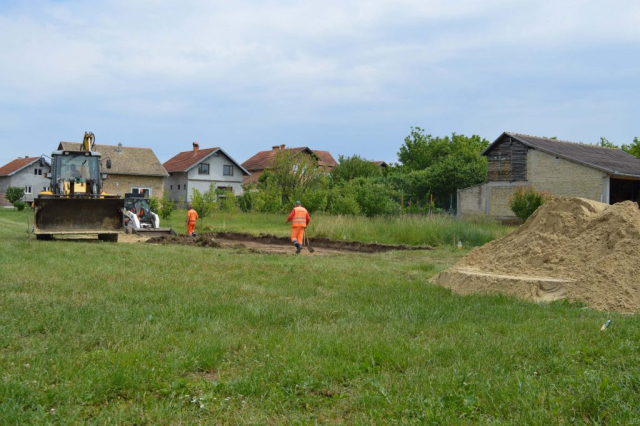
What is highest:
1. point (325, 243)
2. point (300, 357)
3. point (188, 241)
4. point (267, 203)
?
point (267, 203)

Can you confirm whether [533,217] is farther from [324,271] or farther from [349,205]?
[349,205]

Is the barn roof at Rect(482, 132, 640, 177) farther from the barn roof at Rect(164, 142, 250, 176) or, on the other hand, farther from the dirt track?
the barn roof at Rect(164, 142, 250, 176)

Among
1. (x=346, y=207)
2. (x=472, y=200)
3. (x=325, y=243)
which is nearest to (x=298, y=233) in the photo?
(x=325, y=243)

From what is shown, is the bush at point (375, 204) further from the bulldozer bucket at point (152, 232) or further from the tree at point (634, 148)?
the tree at point (634, 148)

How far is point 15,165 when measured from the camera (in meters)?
76.4

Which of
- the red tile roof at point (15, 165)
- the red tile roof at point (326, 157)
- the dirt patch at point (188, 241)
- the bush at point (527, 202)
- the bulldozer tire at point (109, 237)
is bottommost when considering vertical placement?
the dirt patch at point (188, 241)

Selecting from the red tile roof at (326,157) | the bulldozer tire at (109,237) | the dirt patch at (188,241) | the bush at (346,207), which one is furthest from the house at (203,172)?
the bulldozer tire at (109,237)

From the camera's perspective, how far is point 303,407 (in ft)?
14.5

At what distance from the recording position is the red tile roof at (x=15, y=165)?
72.3m

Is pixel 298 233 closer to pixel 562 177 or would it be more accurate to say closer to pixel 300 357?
pixel 300 357

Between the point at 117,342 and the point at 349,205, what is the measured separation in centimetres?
2524

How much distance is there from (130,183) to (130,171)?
1411 millimetres

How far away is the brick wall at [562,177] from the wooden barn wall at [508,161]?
20.0 inches

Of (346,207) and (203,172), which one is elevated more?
(203,172)
